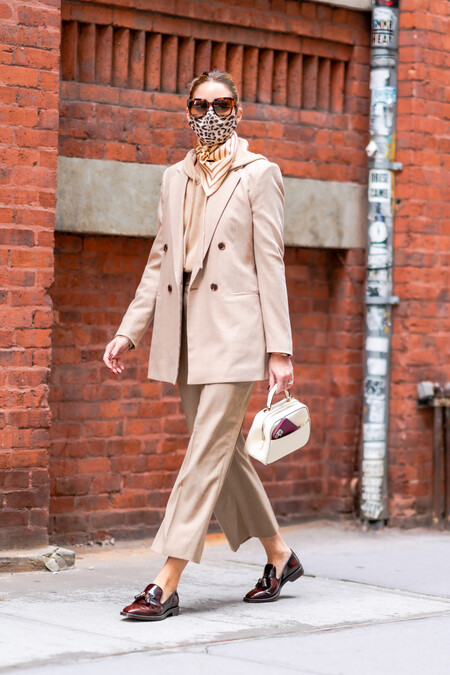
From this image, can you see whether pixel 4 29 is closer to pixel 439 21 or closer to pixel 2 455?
pixel 2 455

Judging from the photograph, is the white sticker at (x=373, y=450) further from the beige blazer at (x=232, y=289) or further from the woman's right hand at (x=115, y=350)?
the woman's right hand at (x=115, y=350)

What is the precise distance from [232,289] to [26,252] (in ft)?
4.48

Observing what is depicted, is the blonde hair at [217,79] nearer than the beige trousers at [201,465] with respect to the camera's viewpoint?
No

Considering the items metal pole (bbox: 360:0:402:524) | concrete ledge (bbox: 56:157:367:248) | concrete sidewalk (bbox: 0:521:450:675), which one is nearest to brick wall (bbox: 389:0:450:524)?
metal pole (bbox: 360:0:402:524)

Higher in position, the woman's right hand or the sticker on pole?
the sticker on pole

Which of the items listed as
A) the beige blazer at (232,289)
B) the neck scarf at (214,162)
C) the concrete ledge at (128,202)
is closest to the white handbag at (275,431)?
the beige blazer at (232,289)

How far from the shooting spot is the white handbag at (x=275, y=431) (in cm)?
555

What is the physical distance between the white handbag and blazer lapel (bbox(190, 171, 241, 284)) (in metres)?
0.62

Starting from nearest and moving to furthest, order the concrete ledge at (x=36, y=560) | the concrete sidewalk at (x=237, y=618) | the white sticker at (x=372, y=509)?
the concrete sidewalk at (x=237, y=618), the concrete ledge at (x=36, y=560), the white sticker at (x=372, y=509)

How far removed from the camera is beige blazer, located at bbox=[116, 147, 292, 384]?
5.65m

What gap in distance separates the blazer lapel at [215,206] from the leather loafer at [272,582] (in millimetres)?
1355

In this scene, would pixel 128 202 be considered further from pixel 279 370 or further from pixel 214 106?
pixel 279 370

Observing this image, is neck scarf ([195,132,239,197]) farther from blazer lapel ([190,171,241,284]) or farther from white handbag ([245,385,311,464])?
white handbag ([245,385,311,464])

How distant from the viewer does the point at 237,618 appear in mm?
5574
